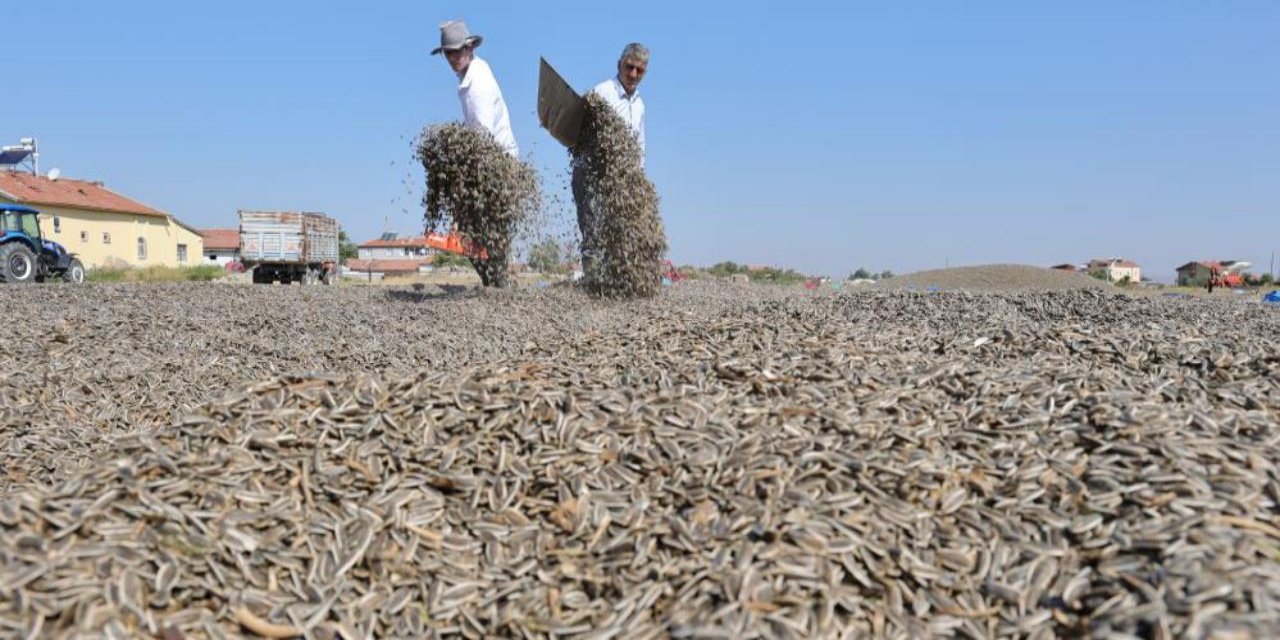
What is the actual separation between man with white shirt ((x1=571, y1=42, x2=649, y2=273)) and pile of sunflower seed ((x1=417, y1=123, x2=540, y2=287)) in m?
0.45

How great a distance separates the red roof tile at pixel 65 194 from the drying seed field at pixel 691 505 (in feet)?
116

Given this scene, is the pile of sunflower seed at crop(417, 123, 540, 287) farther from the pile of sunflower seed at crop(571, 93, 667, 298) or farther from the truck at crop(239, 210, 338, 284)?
the truck at crop(239, 210, 338, 284)

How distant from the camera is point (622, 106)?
8.38 m

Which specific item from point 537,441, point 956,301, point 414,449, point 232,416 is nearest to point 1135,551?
point 537,441

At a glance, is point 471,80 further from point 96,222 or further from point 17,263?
point 96,222

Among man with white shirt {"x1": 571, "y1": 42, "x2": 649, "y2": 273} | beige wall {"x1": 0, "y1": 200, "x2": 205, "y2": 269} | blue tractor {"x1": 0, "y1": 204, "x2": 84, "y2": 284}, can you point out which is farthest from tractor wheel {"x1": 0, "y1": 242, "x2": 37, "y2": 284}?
beige wall {"x1": 0, "y1": 200, "x2": 205, "y2": 269}

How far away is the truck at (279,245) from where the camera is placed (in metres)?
21.5

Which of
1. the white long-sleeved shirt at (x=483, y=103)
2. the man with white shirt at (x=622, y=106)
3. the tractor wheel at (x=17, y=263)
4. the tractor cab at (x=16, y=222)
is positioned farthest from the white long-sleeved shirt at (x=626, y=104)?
the tractor cab at (x=16, y=222)

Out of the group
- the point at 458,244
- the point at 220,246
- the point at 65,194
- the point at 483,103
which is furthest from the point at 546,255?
the point at 220,246

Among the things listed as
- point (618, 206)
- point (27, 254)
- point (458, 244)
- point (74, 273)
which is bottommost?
point (74, 273)

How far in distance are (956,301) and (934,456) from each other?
16.8 ft

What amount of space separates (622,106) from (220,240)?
55422 millimetres

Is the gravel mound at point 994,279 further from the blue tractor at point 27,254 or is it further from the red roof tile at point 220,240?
the red roof tile at point 220,240

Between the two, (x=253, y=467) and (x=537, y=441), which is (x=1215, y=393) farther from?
(x=253, y=467)
